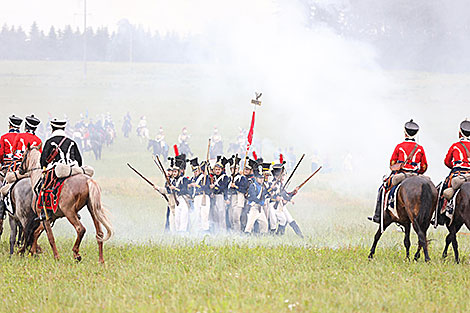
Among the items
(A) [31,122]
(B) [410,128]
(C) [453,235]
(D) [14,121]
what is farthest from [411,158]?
(D) [14,121]

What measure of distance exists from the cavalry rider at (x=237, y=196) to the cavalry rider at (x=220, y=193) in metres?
0.15

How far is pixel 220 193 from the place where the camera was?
15008mm

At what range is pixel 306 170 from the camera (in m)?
36.3

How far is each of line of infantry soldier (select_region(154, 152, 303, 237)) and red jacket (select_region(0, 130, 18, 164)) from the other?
11.9 feet

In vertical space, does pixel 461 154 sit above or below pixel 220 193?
above

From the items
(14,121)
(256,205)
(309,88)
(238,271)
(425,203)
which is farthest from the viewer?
(309,88)

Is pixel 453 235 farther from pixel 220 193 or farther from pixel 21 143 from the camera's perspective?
pixel 21 143

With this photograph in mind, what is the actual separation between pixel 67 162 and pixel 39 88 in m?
41.7

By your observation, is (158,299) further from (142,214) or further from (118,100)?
(118,100)

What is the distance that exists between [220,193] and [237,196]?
1.30ft

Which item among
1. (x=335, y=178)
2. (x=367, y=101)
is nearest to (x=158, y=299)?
(x=335, y=178)

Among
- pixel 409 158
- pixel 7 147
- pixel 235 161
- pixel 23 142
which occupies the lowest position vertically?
pixel 235 161

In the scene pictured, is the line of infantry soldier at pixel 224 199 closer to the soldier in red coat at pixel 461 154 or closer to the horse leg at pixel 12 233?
the horse leg at pixel 12 233

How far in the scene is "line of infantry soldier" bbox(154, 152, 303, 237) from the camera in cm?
1487
